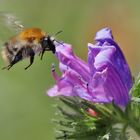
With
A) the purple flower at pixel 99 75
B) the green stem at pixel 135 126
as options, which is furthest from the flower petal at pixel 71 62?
the green stem at pixel 135 126

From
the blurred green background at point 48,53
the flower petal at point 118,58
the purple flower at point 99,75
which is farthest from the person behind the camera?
the blurred green background at point 48,53

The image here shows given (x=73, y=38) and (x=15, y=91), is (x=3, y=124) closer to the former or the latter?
(x=15, y=91)

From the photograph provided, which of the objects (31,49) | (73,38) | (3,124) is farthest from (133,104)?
(73,38)

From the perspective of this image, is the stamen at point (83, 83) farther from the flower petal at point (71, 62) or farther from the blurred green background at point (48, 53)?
the blurred green background at point (48, 53)

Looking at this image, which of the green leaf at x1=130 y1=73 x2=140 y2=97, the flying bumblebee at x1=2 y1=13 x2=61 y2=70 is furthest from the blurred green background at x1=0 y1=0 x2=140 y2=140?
the green leaf at x1=130 y1=73 x2=140 y2=97

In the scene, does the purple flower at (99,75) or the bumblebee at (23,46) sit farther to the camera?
the bumblebee at (23,46)

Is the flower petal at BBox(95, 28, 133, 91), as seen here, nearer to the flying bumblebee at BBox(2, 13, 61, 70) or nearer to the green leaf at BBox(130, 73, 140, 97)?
the green leaf at BBox(130, 73, 140, 97)
